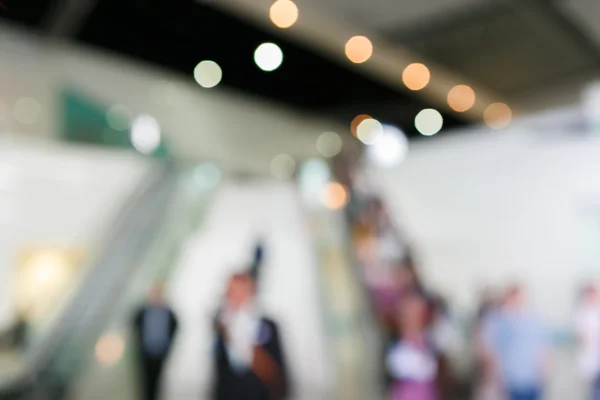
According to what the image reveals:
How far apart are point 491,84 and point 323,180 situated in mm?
550

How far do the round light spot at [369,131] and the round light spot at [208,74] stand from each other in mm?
383

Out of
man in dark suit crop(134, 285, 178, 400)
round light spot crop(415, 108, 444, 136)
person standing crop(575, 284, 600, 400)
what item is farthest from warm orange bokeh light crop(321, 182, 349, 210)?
person standing crop(575, 284, 600, 400)

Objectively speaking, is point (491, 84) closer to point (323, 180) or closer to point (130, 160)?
point (323, 180)

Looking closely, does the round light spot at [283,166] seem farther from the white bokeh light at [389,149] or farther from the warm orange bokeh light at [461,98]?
the warm orange bokeh light at [461,98]

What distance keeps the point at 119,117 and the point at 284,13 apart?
0.44 meters

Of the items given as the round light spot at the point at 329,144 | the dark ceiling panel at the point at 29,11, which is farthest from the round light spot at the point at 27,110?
the round light spot at the point at 329,144

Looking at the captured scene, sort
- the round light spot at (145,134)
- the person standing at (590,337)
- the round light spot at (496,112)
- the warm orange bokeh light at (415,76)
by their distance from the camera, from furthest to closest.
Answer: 1. the warm orange bokeh light at (415,76)
2. the round light spot at (496,112)
3. the round light spot at (145,134)
4. the person standing at (590,337)

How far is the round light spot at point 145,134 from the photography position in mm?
1396

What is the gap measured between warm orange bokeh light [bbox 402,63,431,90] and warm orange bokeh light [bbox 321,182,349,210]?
0.34 metres

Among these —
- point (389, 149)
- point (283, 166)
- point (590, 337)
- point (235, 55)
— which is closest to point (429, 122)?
point (389, 149)

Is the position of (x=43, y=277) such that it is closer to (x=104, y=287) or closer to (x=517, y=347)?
(x=104, y=287)

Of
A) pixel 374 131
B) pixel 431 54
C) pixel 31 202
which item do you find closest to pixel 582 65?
pixel 431 54

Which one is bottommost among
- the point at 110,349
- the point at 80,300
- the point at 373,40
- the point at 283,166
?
the point at 110,349

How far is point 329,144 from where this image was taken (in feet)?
5.24
